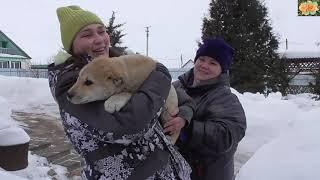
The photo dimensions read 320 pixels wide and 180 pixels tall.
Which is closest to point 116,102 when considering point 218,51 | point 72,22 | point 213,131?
point 72,22

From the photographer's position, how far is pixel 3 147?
6.73 meters

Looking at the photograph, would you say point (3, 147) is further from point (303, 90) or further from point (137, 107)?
point (303, 90)

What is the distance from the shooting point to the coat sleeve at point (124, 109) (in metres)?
1.89

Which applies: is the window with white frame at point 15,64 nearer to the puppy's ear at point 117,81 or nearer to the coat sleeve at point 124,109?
the coat sleeve at point 124,109

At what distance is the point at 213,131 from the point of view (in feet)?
8.42

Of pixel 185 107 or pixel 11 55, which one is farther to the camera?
pixel 11 55

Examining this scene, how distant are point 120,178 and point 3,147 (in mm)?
5124

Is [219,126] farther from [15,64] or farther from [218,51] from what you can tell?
[15,64]

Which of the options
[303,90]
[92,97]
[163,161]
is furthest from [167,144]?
[303,90]

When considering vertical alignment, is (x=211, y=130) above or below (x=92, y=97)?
below

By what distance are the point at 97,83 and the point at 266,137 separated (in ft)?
31.4

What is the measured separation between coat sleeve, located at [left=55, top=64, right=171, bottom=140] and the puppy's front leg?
17mm

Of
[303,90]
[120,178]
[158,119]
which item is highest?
[158,119]

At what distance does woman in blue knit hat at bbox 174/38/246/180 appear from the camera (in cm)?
259
